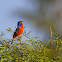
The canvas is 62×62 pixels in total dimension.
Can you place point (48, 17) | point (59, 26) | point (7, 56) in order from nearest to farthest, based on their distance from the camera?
point (7, 56) < point (59, 26) < point (48, 17)

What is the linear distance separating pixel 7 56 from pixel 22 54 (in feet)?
0.24

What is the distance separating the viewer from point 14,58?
2.16ft

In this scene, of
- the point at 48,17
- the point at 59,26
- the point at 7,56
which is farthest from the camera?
the point at 48,17

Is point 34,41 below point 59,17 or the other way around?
below

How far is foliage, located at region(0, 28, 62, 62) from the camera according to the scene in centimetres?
66

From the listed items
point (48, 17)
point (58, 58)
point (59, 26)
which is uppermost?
point (48, 17)

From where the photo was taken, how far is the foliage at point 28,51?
2.17 ft

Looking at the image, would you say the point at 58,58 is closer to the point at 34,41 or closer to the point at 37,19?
the point at 34,41

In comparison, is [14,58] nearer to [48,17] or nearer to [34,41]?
[34,41]

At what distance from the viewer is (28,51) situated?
68 centimetres

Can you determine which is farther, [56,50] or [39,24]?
[39,24]

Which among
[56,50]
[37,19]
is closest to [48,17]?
[37,19]

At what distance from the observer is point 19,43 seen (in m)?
0.67

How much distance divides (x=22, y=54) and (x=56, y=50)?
192mm
